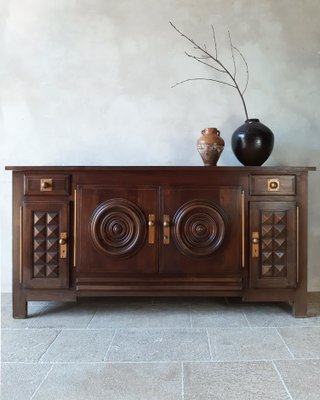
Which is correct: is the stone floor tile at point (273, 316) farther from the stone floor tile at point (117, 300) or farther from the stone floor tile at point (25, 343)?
the stone floor tile at point (25, 343)

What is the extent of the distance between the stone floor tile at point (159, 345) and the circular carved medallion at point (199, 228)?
408 mm

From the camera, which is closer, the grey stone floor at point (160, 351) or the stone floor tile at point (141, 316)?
the grey stone floor at point (160, 351)

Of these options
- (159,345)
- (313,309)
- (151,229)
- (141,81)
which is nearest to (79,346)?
(159,345)

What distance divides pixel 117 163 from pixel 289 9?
5.22ft

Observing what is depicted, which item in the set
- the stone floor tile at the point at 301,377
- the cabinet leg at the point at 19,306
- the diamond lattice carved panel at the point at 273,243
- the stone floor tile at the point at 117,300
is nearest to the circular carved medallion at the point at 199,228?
the diamond lattice carved panel at the point at 273,243

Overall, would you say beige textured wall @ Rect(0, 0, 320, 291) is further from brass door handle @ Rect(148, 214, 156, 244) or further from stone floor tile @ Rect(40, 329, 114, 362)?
stone floor tile @ Rect(40, 329, 114, 362)

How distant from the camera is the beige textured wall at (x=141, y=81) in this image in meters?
2.08

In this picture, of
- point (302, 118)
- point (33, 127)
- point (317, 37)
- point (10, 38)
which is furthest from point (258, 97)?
point (10, 38)

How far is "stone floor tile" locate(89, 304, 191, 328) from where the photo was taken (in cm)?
161

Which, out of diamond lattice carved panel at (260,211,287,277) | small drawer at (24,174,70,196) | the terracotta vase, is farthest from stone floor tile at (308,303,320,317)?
small drawer at (24,174,70,196)

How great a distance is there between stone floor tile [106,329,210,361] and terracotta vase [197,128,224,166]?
0.95m

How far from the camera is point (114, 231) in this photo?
163 cm

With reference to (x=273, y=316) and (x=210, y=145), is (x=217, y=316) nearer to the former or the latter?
(x=273, y=316)

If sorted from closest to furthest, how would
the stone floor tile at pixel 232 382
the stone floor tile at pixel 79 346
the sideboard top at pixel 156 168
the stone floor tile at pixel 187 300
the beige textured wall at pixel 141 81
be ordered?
the stone floor tile at pixel 232 382 → the stone floor tile at pixel 79 346 → the sideboard top at pixel 156 168 → the stone floor tile at pixel 187 300 → the beige textured wall at pixel 141 81
